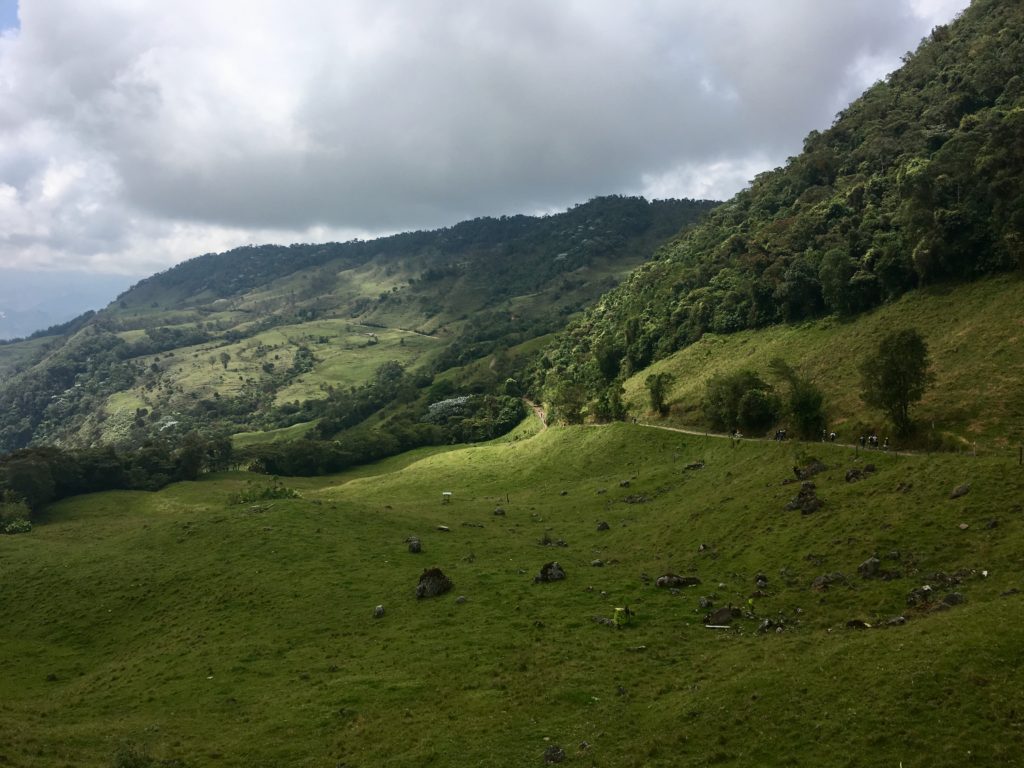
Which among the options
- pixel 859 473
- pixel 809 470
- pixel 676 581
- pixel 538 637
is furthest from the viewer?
pixel 809 470

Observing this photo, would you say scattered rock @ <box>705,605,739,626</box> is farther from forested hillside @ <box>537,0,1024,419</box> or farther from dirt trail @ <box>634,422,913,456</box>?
forested hillside @ <box>537,0,1024,419</box>

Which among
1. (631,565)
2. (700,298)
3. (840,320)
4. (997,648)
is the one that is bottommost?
(631,565)

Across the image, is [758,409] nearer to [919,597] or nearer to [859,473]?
[859,473]

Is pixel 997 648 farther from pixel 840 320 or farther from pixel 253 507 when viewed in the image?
pixel 840 320

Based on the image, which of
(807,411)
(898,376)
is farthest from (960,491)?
(807,411)

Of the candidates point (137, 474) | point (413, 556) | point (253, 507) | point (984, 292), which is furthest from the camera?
point (137, 474)

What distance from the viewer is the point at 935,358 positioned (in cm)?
8175

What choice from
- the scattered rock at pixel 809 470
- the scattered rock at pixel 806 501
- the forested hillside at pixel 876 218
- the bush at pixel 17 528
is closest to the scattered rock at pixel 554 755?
the scattered rock at pixel 806 501

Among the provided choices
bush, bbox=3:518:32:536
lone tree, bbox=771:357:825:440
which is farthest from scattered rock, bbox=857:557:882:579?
bush, bbox=3:518:32:536

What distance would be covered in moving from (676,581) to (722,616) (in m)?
8.03

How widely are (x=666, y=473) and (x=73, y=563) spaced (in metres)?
76.7

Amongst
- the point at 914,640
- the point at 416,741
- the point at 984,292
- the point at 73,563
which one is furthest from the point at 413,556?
the point at 984,292

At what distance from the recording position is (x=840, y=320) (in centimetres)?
11256

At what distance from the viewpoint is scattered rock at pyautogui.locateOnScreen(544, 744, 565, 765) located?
3058cm
